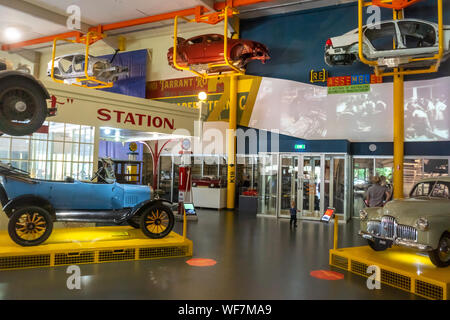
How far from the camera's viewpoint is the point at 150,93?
14609 mm

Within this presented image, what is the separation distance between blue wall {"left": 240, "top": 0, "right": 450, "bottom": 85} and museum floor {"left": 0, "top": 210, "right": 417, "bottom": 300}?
6938mm

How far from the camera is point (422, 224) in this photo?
14.6 feet

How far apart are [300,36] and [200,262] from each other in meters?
9.12

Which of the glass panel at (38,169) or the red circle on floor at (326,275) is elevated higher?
the glass panel at (38,169)

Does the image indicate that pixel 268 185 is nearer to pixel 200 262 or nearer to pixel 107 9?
pixel 200 262

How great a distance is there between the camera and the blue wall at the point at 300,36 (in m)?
11.0

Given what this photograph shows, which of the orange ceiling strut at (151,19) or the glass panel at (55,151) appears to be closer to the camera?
the glass panel at (55,151)

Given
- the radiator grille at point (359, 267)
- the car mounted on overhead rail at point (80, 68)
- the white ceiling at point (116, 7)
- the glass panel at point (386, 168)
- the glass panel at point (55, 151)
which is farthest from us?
the car mounted on overhead rail at point (80, 68)

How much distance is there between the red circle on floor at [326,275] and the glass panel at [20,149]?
5.76 meters

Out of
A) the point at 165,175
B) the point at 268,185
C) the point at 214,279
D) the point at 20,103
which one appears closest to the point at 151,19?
the point at 165,175

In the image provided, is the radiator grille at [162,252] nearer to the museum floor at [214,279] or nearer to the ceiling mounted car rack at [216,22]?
the museum floor at [214,279]

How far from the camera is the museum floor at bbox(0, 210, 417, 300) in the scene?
12.6 ft

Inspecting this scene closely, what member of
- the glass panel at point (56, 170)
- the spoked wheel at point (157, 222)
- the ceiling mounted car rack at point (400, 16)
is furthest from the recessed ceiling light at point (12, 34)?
the ceiling mounted car rack at point (400, 16)

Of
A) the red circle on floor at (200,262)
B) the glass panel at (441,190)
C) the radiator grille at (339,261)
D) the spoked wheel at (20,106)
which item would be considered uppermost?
the spoked wheel at (20,106)
